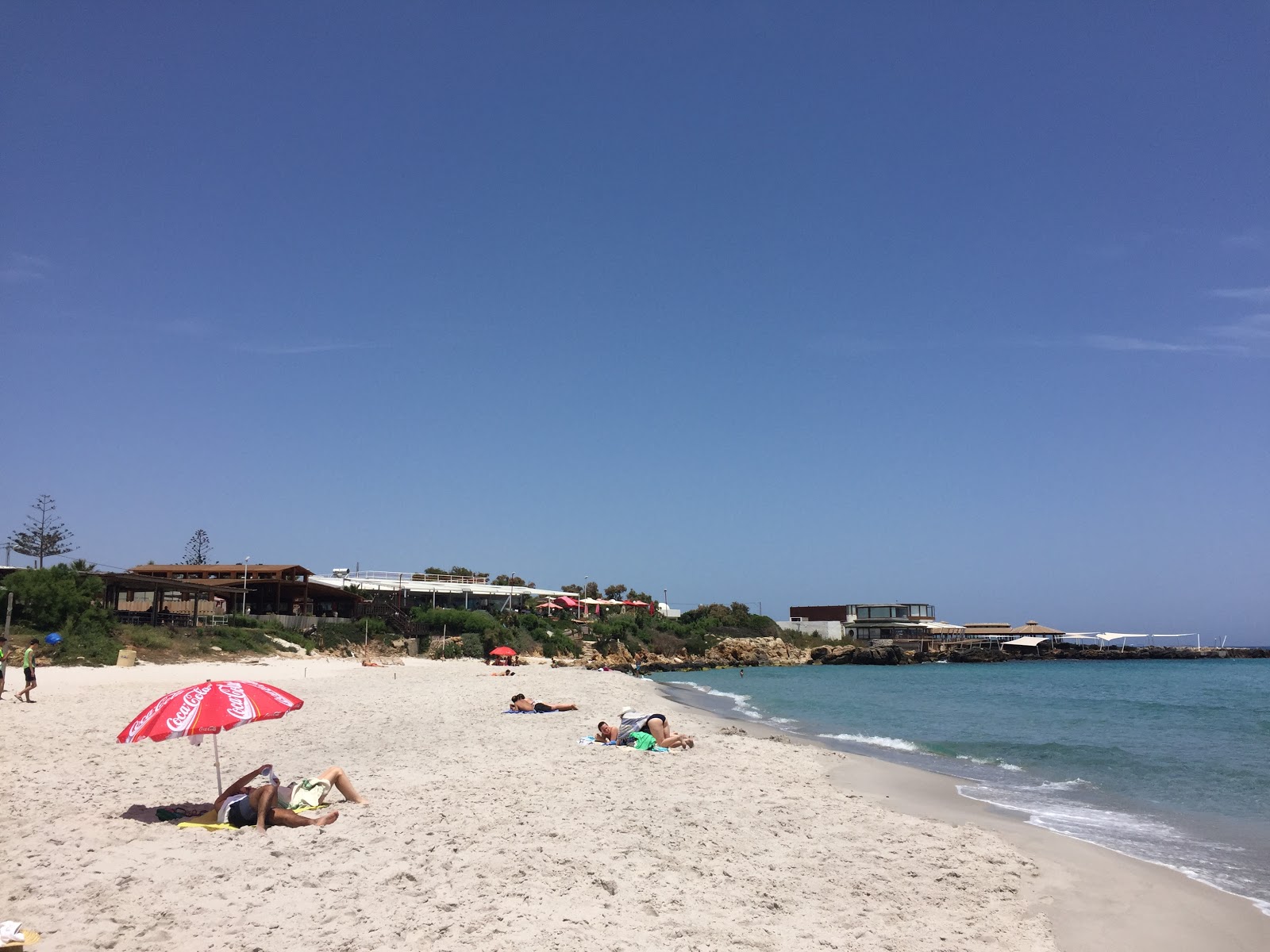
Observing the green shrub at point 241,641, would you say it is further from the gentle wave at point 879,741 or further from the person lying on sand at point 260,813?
the person lying on sand at point 260,813

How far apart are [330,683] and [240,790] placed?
17630 millimetres

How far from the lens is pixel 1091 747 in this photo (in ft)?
62.3

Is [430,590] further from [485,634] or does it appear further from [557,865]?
[557,865]

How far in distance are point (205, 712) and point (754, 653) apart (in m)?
66.2

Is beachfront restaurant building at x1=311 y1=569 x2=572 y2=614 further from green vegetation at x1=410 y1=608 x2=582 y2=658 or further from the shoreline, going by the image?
the shoreline

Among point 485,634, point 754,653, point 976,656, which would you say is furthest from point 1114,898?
point 976,656

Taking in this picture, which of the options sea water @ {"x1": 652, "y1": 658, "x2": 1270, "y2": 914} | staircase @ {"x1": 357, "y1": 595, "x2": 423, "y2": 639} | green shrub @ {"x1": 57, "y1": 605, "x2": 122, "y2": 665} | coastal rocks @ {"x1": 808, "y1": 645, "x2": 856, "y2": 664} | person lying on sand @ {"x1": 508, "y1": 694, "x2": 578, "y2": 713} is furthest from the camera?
coastal rocks @ {"x1": 808, "y1": 645, "x2": 856, "y2": 664}

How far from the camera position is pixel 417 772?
1068cm

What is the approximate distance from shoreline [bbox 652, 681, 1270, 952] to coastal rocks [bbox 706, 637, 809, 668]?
189ft

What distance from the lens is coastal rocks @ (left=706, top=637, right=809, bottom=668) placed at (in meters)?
68.9

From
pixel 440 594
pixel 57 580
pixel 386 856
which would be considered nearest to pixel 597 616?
pixel 440 594

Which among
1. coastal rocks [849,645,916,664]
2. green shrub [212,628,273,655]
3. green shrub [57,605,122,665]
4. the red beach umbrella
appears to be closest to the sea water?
the red beach umbrella

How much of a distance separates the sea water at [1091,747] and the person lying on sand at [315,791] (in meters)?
Result: 8.38

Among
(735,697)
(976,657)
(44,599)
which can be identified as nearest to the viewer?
(44,599)
